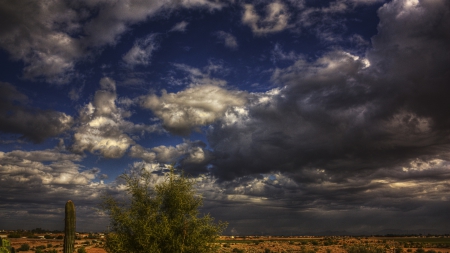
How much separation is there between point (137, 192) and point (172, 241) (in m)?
4.48

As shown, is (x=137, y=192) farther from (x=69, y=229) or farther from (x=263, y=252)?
(x=263, y=252)

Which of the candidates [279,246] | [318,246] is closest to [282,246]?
[279,246]

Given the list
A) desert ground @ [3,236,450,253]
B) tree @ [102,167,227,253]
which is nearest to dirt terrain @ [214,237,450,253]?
desert ground @ [3,236,450,253]

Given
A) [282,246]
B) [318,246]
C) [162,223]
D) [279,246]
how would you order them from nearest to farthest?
[162,223] → [279,246] → [282,246] → [318,246]

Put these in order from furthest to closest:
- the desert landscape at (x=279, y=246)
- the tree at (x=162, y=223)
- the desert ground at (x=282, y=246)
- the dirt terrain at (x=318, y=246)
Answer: the dirt terrain at (x=318, y=246) < the desert ground at (x=282, y=246) < the desert landscape at (x=279, y=246) < the tree at (x=162, y=223)

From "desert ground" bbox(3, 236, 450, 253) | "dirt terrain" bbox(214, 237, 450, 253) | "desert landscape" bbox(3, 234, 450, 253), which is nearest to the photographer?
"desert landscape" bbox(3, 234, 450, 253)

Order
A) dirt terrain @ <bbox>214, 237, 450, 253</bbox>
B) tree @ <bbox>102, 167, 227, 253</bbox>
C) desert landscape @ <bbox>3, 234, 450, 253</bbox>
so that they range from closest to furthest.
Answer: tree @ <bbox>102, 167, 227, 253</bbox> < desert landscape @ <bbox>3, 234, 450, 253</bbox> < dirt terrain @ <bbox>214, 237, 450, 253</bbox>

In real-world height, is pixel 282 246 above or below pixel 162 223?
below

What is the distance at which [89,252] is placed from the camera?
5625 cm

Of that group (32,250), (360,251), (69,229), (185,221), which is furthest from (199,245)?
(360,251)

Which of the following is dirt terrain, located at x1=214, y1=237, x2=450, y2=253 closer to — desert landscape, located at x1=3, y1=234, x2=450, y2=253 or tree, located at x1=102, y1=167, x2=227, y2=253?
desert landscape, located at x1=3, y1=234, x2=450, y2=253

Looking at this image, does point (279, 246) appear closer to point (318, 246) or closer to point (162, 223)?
point (318, 246)

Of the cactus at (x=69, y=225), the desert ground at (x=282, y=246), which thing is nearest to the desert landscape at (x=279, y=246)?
the desert ground at (x=282, y=246)

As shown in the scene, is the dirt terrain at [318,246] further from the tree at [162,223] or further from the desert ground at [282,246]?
the tree at [162,223]
